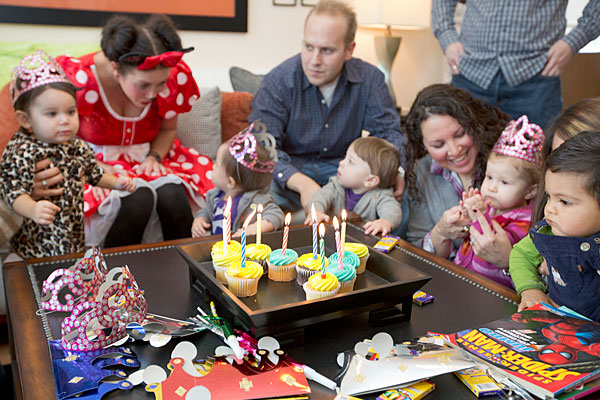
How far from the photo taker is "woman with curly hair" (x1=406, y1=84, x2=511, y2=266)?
196cm

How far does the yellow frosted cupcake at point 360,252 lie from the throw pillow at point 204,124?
A: 1.58m

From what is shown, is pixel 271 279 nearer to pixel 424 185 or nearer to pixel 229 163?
pixel 229 163

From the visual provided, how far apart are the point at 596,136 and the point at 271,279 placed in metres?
0.80

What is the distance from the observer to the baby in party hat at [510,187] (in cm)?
169

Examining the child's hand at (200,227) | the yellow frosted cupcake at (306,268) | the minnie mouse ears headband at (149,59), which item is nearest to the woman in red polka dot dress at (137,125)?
the minnie mouse ears headband at (149,59)

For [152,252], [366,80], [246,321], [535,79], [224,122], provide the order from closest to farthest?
[246,321], [152,252], [535,79], [366,80], [224,122]

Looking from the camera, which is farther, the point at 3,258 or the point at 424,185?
the point at 424,185

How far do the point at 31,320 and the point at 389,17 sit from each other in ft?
10.4

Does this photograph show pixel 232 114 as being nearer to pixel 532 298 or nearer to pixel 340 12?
pixel 340 12

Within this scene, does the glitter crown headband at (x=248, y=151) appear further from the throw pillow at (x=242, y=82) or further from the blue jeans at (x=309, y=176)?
the throw pillow at (x=242, y=82)

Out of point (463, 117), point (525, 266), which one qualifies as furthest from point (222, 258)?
point (463, 117)

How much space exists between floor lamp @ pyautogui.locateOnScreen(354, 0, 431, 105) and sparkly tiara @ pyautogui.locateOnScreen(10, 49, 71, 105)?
8.30 feet

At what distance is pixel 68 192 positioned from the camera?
1.86 m

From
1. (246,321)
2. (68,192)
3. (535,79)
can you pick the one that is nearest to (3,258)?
(68,192)
